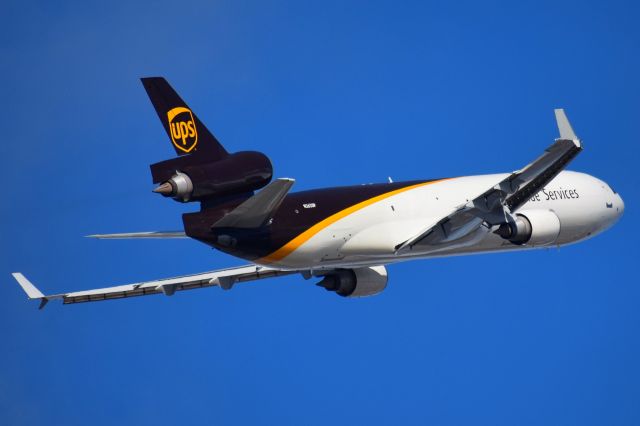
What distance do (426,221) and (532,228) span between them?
12.8 feet

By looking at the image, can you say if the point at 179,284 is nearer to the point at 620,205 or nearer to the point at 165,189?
the point at 165,189

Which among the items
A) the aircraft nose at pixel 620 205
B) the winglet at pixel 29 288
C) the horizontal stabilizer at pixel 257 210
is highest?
the aircraft nose at pixel 620 205

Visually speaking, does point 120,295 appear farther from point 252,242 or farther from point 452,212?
point 452,212

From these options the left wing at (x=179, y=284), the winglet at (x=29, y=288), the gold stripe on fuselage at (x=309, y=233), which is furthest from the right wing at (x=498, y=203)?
the winglet at (x=29, y=288)

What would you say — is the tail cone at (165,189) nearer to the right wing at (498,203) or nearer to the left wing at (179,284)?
the left wing at (179,284)

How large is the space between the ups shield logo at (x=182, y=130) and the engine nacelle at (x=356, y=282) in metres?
11.4

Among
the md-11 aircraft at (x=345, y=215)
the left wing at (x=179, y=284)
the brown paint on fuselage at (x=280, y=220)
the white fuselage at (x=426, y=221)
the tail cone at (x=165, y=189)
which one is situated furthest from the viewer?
the left wing at (x=179, y=284)

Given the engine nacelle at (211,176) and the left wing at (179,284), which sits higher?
the engine nacelle at (211,176)

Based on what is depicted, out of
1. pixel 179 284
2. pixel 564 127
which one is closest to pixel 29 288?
pixel 179 284

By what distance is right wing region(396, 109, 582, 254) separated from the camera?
40.8m

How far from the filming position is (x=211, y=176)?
4022cm

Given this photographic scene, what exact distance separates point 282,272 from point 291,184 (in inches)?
467

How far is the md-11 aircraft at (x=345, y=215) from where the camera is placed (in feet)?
133

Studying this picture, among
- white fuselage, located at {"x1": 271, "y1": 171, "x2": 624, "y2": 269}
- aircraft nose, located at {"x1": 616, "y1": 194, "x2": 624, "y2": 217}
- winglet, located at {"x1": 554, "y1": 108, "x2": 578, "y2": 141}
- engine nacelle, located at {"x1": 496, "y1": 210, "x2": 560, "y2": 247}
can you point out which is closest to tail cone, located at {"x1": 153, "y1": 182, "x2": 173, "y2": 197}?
white fuselage, located at {"x1": 271, "y1": 171, "x2": 624, "y2": 269}
